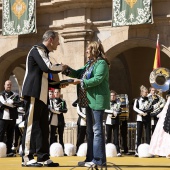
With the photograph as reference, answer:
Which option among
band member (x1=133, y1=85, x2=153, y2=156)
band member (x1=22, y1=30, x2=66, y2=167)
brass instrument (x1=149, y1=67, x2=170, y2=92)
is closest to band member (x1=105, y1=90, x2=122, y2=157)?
band member (x1=133, y1=85, x2=153, y2=156)

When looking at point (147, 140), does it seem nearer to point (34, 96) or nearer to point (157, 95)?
point (157, 95)

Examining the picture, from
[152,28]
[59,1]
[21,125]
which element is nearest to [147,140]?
[21,125]

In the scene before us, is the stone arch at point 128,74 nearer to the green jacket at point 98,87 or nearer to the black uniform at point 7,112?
the black uniform at point 7,112

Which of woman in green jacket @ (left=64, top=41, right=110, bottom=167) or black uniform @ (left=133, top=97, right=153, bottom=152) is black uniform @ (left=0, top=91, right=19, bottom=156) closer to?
black uniform @ (left=133, top=97, right=153, bottom=152)

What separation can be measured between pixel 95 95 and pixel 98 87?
4.9 inches

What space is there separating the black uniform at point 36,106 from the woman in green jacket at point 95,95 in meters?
0.47

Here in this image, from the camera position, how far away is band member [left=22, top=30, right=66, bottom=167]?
8.04 meters

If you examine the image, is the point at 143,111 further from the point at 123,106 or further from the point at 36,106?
the point at 36,106

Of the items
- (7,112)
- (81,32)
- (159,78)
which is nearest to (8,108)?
(7,112)

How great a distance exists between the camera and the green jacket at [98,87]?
303 inches

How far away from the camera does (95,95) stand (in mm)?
7801

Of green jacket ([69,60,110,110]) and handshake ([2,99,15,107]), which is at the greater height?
handshake ([2,99,15,107])

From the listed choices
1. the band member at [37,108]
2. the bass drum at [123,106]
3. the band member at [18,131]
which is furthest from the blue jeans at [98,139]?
the band member at [18,131]

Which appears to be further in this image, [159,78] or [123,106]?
[123,106]
